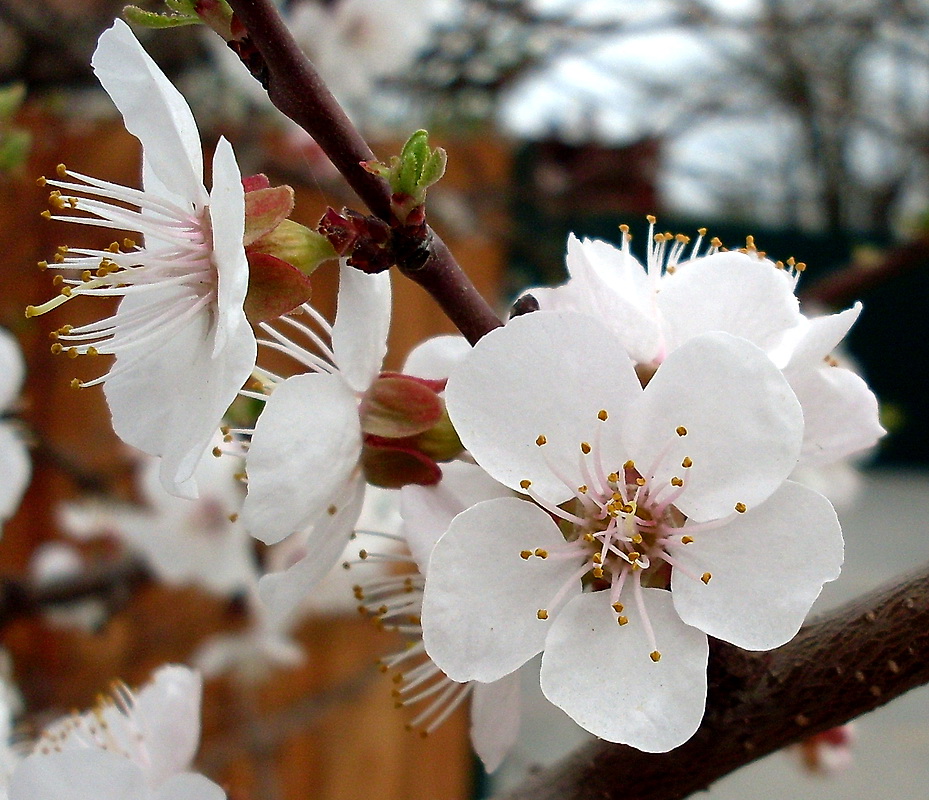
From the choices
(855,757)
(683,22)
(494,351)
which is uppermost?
(494,351)

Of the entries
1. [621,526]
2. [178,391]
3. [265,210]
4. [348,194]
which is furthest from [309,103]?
[348,194]

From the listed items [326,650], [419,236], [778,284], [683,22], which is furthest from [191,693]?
[683,22]

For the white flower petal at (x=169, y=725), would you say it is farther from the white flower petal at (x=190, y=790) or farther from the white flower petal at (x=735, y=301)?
the white flower petal at (x=735, y=301)

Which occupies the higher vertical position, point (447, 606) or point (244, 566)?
point (447, 606)

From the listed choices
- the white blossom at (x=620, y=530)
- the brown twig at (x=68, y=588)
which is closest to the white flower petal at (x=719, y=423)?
the white blossom at (x=620, y=530)

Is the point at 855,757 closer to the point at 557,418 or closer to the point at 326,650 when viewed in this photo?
the point at 326,650

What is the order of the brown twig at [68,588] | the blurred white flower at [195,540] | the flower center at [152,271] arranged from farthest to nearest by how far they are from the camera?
the blurred white flower at [195,540], the brown twig at [68,588], the flower center at [152,271]

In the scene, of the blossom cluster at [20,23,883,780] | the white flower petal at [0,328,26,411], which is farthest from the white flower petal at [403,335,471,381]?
the white flower petal at [0,328,26,411]
